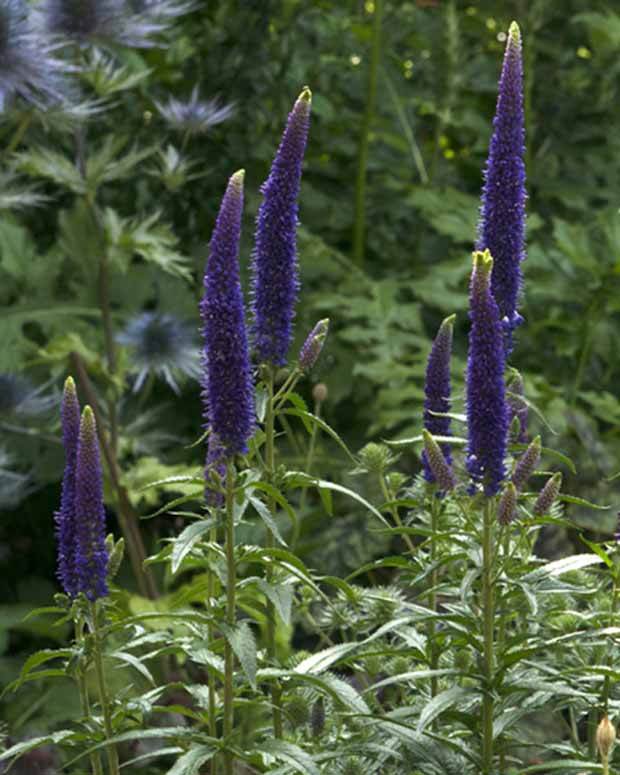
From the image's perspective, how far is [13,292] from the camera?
4863 millimetres

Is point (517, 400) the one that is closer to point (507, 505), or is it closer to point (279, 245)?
point (507, 505)

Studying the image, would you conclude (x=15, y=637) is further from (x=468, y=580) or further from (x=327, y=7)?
(x=468, y=580)

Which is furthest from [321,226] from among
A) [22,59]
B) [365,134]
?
[22,59]

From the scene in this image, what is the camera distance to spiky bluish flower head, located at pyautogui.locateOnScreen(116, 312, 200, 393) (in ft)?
13.9

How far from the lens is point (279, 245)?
1.83 metres

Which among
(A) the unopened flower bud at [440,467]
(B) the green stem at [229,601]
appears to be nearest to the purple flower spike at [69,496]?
(B) the green stem at [229,601]

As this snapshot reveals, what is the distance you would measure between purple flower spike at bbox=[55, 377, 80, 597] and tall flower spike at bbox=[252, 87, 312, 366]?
248 mm

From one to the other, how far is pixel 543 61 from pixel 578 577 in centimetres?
423

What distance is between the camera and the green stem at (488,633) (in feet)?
5.98

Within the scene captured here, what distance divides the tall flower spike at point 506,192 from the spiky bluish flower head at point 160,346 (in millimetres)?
2332

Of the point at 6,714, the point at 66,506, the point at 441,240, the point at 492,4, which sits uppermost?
the point at 492,4

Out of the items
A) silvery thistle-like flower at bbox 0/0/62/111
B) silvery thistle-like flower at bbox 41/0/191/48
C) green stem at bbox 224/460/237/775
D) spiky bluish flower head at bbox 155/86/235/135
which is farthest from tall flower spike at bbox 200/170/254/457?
spiky bluish flower head at bbox 155/86/235/135

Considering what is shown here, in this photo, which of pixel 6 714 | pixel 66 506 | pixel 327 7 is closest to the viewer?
pixel 66 506

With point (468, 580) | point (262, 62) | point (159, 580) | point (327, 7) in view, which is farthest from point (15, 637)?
point (468, 580)
